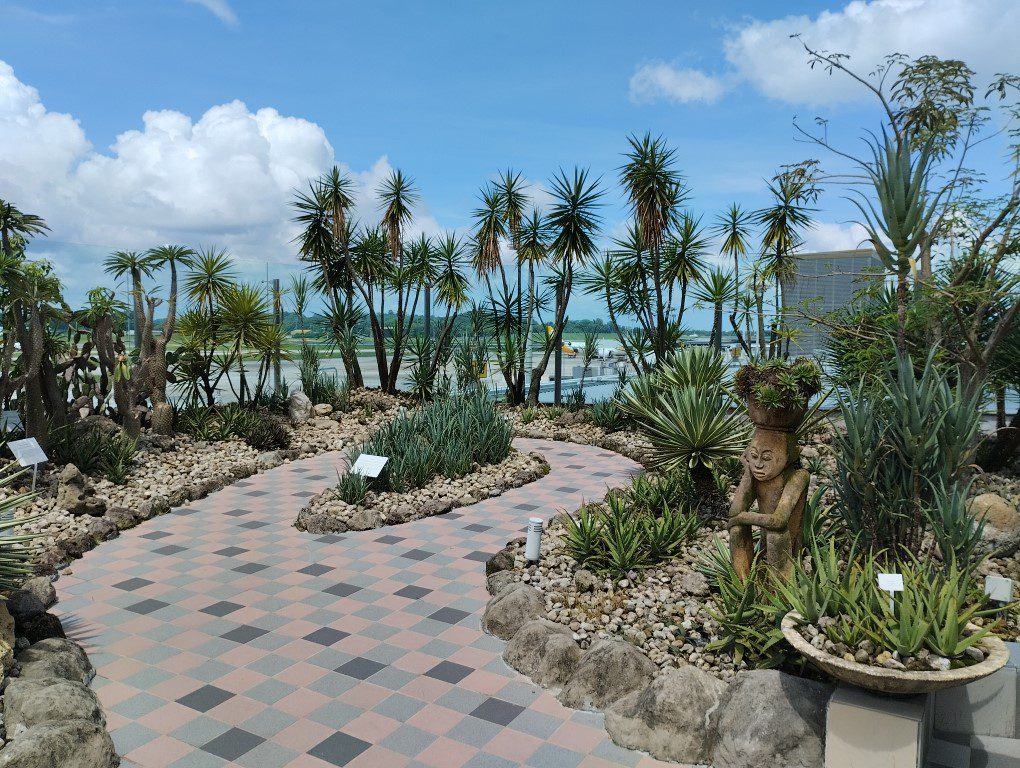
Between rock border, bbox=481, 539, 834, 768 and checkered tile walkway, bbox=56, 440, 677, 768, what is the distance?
0.11m

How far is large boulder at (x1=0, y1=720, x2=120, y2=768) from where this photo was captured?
9.98 feet

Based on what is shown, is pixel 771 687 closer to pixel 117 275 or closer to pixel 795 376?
pixel 795 376

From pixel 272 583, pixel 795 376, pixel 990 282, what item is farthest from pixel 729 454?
pixel 272 583

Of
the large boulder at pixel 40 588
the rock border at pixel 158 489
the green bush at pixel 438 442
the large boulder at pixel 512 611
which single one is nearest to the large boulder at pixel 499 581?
the large boulder at pixel 512 611

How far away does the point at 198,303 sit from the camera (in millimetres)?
11602

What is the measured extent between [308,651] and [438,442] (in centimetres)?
432

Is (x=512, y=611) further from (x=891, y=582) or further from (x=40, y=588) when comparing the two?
(x=40, y=588)

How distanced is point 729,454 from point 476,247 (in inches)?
365

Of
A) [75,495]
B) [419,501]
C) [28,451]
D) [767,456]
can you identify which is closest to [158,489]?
[75,495]

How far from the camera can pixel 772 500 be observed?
167 inches

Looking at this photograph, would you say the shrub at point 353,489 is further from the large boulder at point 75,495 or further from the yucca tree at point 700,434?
the yucca tree at point 700,434

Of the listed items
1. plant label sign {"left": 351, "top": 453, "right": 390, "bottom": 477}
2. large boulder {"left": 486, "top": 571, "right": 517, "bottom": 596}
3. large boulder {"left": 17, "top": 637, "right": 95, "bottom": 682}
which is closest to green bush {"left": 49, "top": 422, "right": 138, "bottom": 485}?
plant label sign {"left": 351, "top": 453, "right": 390, "bottom": 477}

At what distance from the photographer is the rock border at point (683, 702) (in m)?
3.32

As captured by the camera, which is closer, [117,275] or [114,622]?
[114,622]
